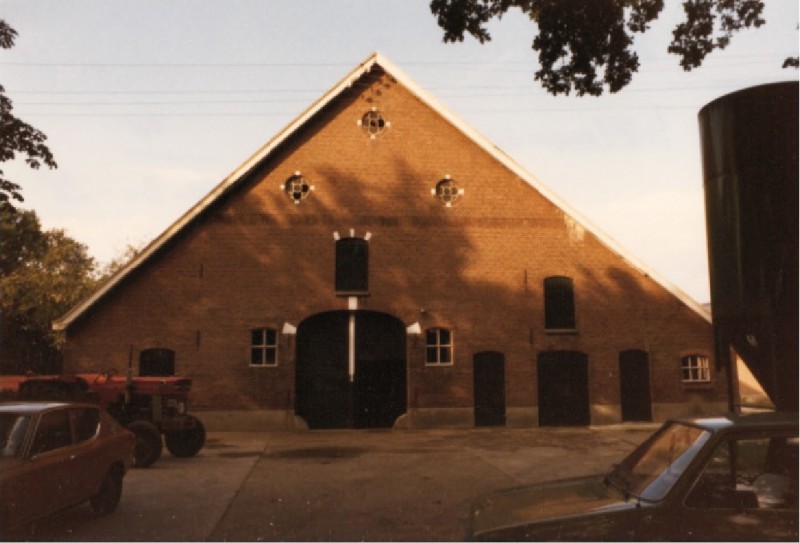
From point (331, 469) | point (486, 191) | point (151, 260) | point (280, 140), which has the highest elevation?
point (280, 140)

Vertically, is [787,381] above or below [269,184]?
below

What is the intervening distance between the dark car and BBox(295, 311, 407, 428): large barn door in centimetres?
1514

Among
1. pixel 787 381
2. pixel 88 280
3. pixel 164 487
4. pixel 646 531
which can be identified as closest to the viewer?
pixel 646 531

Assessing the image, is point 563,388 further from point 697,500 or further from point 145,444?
point 697,500

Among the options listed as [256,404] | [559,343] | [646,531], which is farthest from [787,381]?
[256,404]

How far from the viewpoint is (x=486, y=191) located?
2056cm

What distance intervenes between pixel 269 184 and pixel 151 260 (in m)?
4.25

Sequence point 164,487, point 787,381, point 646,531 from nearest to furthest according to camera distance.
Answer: point 646,531 < point 787,381 < point 164,487

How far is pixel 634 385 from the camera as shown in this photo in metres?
20.2

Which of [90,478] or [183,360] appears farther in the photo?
[183,360]

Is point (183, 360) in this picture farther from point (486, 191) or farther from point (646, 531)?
point (646, 531)

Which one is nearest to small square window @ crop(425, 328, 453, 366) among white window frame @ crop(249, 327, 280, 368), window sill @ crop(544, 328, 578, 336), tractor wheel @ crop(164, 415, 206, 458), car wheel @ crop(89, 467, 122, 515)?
window sill @ crop(544, 328, 578, 336)

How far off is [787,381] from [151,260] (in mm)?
16529

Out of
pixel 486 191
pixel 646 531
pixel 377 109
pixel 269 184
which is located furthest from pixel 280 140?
pixel 646 531
